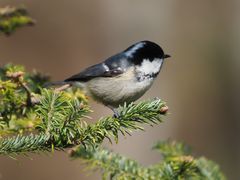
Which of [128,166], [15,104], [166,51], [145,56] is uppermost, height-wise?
[145,56]

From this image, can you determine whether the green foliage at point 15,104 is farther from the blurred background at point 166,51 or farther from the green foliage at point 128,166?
the blurred background at point 166,51

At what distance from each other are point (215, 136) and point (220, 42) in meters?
1.20

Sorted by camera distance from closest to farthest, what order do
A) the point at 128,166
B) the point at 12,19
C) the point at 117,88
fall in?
1. the point at 128,166
2. the point at 12,19
3. the point at 117,88

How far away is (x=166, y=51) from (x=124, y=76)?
3560 millimetres

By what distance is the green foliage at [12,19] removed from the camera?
2.29 m

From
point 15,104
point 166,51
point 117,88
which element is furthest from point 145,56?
point 166,51

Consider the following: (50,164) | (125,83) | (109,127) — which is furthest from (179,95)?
(109,127)

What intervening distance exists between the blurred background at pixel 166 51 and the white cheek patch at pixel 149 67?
255 centimetres

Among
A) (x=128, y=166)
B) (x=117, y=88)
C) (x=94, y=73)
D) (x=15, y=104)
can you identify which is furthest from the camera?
(x=94, y=73)

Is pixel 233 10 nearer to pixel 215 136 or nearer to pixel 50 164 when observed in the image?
pixel 215 136

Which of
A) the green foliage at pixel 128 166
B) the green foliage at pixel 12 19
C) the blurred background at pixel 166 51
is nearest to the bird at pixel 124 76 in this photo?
the green foliage at pixel 12 19

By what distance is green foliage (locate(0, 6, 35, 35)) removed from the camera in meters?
2.29

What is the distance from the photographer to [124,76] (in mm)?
2809

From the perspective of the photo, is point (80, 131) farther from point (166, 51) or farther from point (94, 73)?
point (166, 51)
